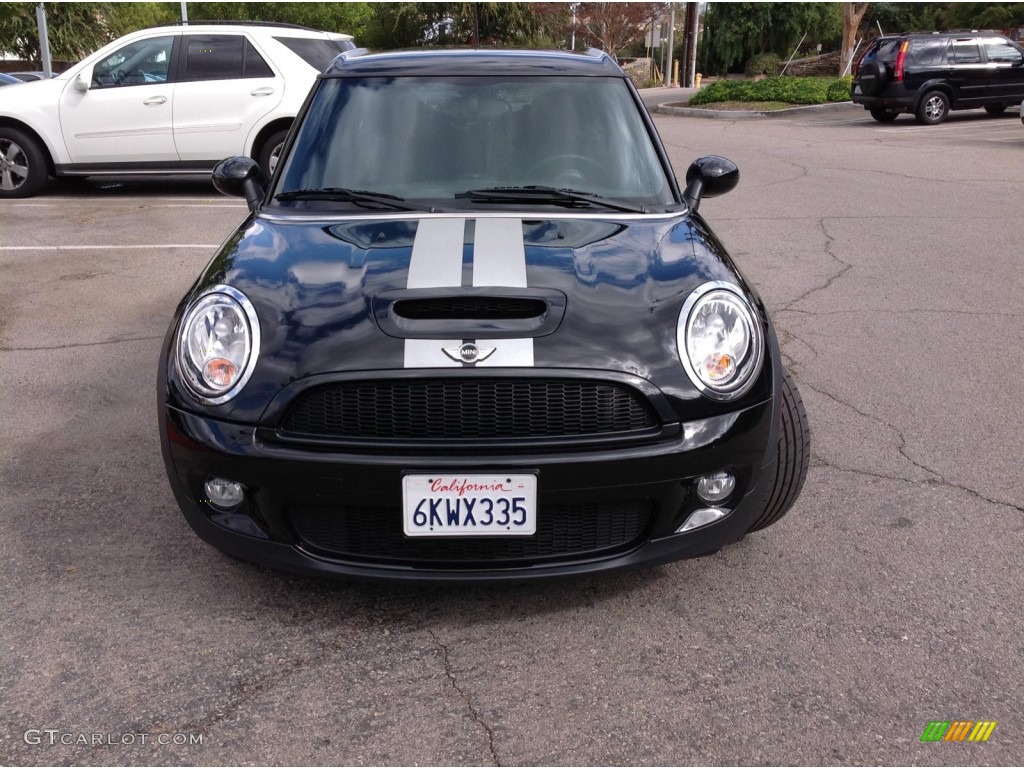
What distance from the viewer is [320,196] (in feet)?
11.8

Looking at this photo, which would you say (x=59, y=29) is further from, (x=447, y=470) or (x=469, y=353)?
(x=447, y=470)

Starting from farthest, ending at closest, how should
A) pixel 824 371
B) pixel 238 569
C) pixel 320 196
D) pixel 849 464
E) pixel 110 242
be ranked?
pixel 110 242 < pixel 824 371 < pixel 849 464 < pixel 320 196 < pixel 238 569

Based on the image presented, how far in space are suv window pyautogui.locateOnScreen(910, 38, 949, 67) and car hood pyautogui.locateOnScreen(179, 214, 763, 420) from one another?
676 inches

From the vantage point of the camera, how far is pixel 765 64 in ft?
133

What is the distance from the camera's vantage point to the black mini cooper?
2.57 meters

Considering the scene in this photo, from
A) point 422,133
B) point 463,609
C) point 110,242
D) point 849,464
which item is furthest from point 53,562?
point 110,242

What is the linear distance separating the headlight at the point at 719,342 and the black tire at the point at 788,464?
34cm

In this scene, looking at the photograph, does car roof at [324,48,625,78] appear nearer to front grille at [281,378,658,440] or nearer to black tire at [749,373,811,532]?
black tire at [749,373,811,532]

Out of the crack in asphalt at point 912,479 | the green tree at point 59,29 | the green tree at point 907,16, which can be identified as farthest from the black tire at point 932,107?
the green tree at point 59,29

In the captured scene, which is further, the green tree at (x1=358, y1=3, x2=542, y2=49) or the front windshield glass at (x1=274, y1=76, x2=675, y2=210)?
the green tree at (x1=358, y1=3, x2=542, y2=49)

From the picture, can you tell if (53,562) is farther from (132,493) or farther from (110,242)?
(110,242)

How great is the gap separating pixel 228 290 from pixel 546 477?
1079mm

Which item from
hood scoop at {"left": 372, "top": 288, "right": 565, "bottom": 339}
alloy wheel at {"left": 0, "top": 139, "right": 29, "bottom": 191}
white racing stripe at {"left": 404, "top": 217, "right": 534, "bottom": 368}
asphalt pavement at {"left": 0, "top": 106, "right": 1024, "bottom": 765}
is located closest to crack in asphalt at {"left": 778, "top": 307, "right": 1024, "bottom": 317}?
asphalt pavement at {"left": 0, "top": 106, "right": 1024, "bottom": 765}

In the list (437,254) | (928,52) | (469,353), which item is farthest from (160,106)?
(928,52)
